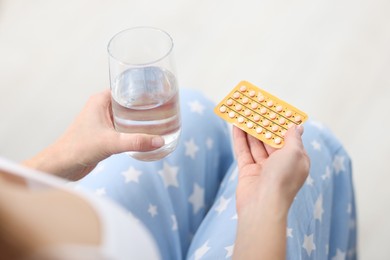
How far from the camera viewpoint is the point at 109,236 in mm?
466

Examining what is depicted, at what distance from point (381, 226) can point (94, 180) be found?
2.54ft

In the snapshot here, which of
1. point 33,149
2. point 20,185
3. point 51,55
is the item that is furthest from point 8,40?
point 20,185

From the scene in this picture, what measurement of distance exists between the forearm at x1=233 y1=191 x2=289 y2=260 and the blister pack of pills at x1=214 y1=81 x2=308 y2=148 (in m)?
0.16

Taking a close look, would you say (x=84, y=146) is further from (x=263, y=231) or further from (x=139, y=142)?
(x=263, y=231)

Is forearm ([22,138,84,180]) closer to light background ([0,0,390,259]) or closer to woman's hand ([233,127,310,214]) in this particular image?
woman's hand ([233,127,310,214])

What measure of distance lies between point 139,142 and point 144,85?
0.27ft

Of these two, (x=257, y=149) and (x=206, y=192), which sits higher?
(x=257, y=149)

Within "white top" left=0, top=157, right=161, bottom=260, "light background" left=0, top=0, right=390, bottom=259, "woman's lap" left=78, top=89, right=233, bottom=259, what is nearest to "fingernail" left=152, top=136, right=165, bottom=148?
"woman's lap" left=78, top=89, right=233, bottom=259

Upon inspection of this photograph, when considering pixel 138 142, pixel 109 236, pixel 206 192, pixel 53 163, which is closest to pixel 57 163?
pixel 53 163

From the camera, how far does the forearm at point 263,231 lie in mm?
718

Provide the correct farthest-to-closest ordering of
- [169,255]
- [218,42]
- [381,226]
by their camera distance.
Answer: [218,42]
[381,226]
[169,255]

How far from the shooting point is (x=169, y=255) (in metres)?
0.96

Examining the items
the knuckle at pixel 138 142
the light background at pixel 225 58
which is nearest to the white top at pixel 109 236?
the knuckle at pixel 138 142

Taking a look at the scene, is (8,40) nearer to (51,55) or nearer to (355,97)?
(51,55)
